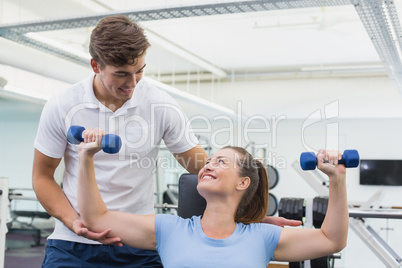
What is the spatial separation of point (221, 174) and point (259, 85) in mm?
7251

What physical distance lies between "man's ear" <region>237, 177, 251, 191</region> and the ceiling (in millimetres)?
1925

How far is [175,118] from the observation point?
1642 mm

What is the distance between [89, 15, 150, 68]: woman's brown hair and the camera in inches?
52.0

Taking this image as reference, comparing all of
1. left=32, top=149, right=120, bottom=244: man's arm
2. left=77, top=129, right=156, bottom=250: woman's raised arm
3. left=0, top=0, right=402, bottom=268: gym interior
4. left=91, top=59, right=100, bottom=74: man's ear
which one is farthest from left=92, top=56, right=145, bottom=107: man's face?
left=0, top=0, right=402, bottom=268: gym interior

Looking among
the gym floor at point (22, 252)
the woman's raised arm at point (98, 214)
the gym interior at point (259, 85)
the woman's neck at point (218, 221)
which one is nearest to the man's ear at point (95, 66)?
the woman's raised arm at point (98, 214)

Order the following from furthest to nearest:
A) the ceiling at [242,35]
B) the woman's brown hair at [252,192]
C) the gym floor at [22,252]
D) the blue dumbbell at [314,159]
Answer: the gym floor at [22,252] → the ceiling at [242,35] → the woman's brown hair at [252,192] → the blue dumbbell at [314,159]

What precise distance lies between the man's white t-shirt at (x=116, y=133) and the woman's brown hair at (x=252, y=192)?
0.28m

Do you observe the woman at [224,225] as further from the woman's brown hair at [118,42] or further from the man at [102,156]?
the woman's brown hair at [118,42]

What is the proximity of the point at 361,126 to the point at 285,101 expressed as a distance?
1.36m

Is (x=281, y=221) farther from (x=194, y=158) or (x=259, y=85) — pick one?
(x=259, y=85)

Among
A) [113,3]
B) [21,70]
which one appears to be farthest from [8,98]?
[113,3]

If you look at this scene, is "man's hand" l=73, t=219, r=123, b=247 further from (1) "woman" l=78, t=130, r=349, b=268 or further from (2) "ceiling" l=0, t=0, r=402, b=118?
(2) "ceiling" l=0, t=0, r=402, b=118

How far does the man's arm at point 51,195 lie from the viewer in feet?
4.75

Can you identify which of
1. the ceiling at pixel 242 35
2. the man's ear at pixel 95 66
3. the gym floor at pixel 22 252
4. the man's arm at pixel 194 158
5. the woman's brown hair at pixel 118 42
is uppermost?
the ceiling at pixel 242 35
